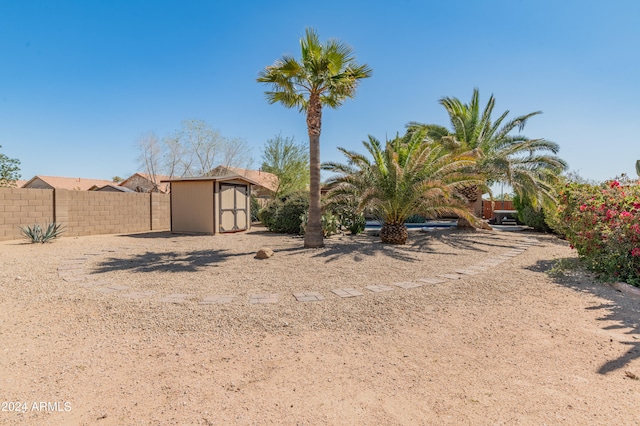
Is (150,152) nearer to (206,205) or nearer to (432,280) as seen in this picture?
(206,205)

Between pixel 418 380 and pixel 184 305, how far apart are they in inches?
124

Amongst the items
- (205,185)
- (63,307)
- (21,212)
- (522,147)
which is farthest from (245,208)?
(522,147)

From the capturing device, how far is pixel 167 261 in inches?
289

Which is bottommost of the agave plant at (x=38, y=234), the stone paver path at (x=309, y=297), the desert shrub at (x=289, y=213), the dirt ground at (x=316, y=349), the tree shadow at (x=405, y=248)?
the dirt ground at (x=316, y=349)

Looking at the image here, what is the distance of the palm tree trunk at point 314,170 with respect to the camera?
9.03 meters

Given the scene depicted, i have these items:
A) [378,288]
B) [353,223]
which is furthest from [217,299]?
[353,223]

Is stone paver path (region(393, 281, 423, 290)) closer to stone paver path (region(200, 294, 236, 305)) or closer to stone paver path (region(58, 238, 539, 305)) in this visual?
stone paver path (region(58, 238, 539, 305))

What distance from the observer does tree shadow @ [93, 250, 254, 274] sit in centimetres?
648

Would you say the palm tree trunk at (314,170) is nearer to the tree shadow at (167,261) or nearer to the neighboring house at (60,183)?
the tree shadow at (167,261)

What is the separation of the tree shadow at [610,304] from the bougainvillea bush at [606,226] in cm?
29

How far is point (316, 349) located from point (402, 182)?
23.5 ft

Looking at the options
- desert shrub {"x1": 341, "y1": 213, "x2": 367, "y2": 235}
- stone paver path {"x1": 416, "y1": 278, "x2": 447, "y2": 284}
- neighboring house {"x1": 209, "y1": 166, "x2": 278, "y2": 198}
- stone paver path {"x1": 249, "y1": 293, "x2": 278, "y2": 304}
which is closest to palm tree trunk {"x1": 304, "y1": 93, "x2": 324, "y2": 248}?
stone paver path {"x1": 416, "y1": 278, "x2": 447, "y2": 284}

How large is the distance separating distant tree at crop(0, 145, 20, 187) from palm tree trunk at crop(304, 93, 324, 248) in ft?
75.4

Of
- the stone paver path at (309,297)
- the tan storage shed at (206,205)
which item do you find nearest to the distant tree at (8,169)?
the tan storage shed at (206,205)
